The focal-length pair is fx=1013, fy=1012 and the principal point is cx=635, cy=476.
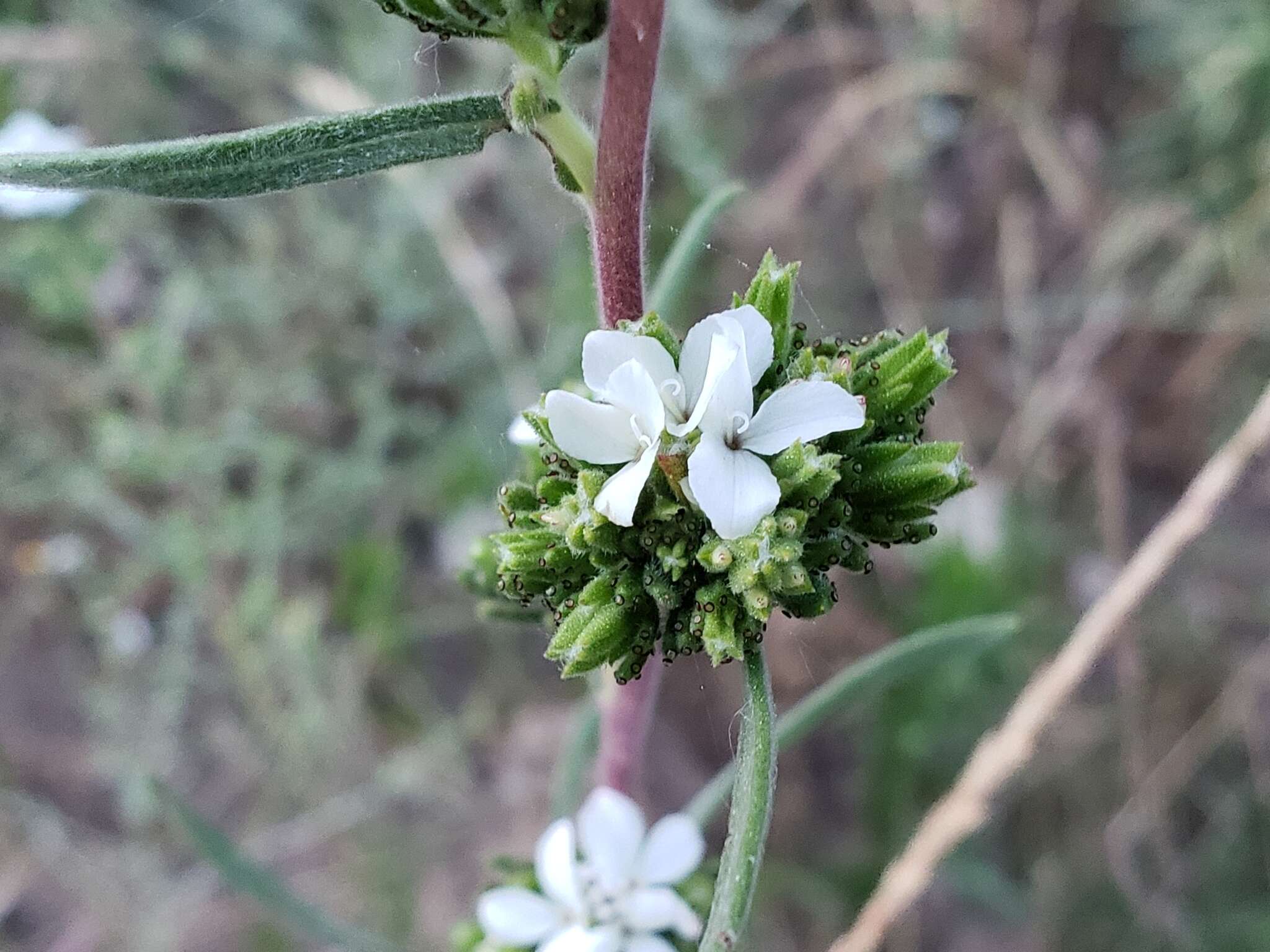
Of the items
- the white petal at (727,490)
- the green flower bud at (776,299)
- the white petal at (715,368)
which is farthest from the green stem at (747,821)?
the green flower bud at (776,299)

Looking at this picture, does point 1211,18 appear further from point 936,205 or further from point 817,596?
point 817,596

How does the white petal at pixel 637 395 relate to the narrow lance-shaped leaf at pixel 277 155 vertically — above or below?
below

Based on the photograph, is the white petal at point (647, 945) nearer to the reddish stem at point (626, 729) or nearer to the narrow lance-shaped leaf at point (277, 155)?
the reddish stem at point (626, 729)

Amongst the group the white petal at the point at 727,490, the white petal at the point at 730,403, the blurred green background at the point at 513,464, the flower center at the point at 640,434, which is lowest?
the white petal at the point at 727,490

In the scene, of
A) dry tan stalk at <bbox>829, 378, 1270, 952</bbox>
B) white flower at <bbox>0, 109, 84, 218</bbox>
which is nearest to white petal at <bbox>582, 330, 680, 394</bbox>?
dry tan stalk at <bbox>829, 378, 1270, 952</bbox>

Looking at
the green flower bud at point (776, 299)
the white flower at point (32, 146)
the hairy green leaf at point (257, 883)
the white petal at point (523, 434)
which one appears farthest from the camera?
the white flower at point (32, 146)

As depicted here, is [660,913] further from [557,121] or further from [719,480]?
[557,121]

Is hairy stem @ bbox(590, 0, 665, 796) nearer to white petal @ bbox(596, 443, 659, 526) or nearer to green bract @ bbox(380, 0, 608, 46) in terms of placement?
green bract @ bbox(380, 0, 608, 46)
